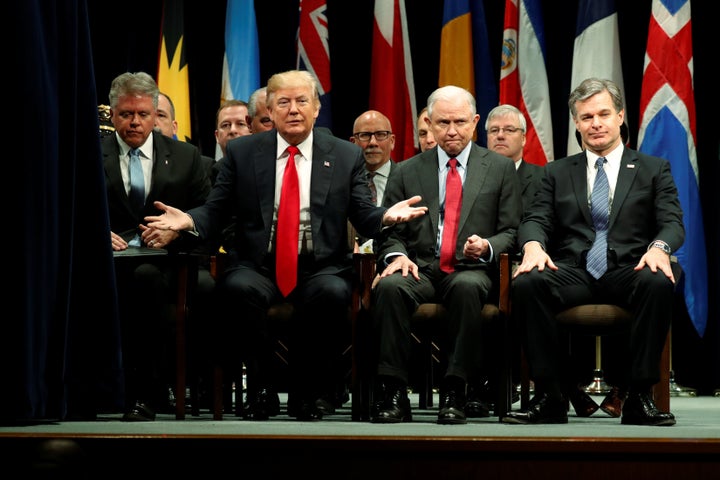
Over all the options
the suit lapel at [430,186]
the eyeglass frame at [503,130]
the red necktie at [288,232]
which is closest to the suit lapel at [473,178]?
the suit lapel at [430,186]

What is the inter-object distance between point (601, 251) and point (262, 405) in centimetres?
139

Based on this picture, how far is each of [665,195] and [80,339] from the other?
2351mm

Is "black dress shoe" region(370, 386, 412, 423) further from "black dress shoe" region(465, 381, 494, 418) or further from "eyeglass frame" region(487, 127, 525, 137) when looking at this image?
"eyeglass frame" region(487, 127, 525, 137)

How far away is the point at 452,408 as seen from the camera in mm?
3709

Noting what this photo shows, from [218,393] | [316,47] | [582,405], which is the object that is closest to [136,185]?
[218,393]

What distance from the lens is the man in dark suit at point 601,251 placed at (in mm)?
3727

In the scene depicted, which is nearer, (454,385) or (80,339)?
(80,339)

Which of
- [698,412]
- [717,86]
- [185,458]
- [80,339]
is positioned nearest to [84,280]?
[80,339]

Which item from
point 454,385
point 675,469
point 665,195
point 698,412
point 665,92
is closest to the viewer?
point 675,469

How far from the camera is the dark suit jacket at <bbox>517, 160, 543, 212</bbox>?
4746 mm

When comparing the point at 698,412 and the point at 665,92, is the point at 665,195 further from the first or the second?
the point at 665,92

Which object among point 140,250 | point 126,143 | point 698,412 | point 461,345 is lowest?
point 698,412

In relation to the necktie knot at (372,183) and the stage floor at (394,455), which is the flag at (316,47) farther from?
the stage floor at (394,455)

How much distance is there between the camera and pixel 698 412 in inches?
175
